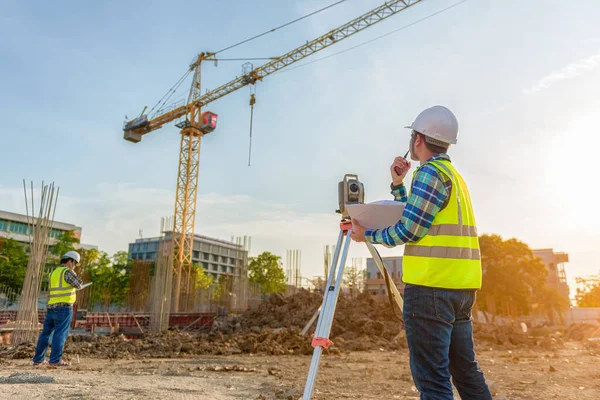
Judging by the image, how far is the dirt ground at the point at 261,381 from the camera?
376cm

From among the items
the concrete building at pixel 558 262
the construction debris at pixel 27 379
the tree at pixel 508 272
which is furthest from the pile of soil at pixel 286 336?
the concrete building at pixel 558 262

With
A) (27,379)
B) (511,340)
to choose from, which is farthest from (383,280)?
(511,340)

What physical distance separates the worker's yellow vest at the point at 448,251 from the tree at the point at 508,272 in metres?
26.0

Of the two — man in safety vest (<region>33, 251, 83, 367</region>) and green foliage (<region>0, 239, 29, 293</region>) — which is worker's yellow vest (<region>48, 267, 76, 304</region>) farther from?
green foliage (<region>0, 239, 29, 293</region>)

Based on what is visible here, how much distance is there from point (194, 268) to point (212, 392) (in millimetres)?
40507

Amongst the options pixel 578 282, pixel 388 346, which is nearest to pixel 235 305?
pixel 388 346

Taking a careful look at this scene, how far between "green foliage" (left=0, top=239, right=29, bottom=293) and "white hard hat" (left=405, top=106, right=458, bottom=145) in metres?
34.3

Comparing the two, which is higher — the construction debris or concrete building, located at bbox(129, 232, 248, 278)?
concrete building, located at bbox(129, 232, 248, 278)

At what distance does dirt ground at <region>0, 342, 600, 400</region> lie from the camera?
3.76 m

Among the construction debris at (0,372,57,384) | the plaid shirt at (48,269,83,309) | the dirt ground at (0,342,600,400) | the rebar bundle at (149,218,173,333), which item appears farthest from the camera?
the rebar bundle at (149,218,173,333)

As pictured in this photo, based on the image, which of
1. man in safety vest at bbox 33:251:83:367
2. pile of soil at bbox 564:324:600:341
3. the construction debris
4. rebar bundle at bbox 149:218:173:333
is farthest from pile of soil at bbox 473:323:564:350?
the construction debris

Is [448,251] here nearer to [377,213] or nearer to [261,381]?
[377,213]

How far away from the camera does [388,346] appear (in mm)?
10664

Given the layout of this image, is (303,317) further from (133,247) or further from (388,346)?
(133,247)
